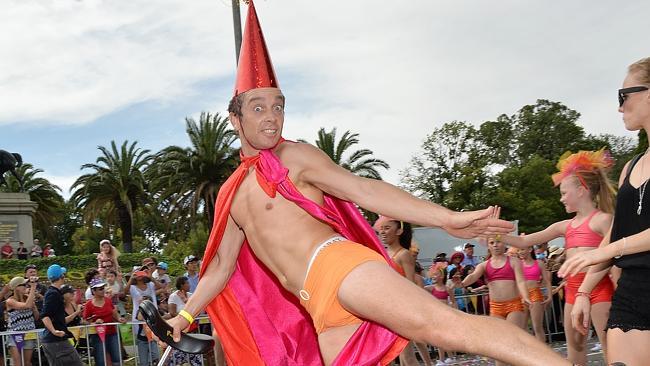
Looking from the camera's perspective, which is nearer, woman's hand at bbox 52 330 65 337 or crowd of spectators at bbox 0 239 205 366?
woman's hand at bbox 52 330 65 337

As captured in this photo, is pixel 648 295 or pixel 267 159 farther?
pixel 267 159

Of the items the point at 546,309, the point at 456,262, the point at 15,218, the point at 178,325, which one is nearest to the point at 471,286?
the point at 456,262

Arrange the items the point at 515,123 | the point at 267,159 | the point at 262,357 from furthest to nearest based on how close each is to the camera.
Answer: the point at 515,123 < the point at 262,357 < the point at 267,159

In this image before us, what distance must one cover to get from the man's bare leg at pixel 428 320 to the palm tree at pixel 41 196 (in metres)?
37.5

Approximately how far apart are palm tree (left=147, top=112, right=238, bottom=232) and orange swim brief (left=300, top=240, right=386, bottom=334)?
98.2 feet

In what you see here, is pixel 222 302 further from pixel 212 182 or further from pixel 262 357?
pixel 212 182

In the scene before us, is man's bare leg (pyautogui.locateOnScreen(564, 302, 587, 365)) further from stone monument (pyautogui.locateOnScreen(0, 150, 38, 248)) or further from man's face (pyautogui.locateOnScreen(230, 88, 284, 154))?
stone monument (pyautogui.locateOnScreen(0, 150, 38, 248))

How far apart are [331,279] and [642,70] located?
1.92m

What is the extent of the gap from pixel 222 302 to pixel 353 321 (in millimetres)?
1142

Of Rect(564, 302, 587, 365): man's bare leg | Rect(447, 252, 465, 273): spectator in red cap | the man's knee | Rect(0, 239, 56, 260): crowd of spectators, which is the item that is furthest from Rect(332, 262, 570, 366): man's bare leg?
Rect(0, 239, 56, 260): crowd of spectators

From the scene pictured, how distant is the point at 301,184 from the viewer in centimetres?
405

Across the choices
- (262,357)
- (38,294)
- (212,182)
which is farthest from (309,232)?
(212,182)

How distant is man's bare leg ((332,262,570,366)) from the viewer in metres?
3.15

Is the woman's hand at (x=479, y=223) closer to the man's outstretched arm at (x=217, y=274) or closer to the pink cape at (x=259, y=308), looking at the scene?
the pink cape at (x=259, y=308)
